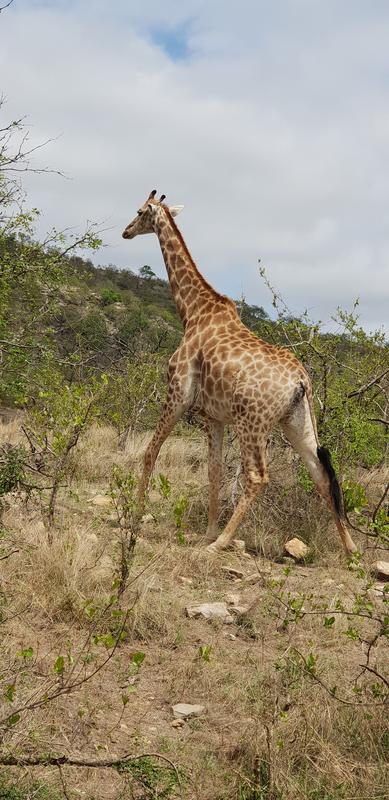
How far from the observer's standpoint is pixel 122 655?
4617 millimetres

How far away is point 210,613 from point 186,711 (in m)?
1.32

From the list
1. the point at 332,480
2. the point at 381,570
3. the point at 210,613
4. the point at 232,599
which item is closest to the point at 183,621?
the point at 210,613

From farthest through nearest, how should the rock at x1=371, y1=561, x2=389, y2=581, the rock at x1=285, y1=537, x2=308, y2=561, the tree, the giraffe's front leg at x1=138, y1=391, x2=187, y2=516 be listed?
the tree
the giraffe's front leg at x1=138, y1=391, x2=187, y2=516
the rock at x1=285, y1=537, x2=308, y2=561
the rock at x1=371, y1=561, x2=389, y2=581

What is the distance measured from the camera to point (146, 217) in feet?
27.5

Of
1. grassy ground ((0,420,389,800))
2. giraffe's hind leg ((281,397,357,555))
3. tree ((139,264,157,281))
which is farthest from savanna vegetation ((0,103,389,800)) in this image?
tree ((139,264,157,281))

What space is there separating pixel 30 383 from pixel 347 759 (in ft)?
19.0

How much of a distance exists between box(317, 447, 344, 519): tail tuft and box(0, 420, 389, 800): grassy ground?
0.45 m

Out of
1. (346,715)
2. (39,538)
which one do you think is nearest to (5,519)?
(39,538)

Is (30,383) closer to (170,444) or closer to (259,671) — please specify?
(170,444)

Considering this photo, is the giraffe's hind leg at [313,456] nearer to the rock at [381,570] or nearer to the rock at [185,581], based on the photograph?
the rock at [381,570]

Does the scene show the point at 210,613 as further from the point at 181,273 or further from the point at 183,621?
the point at 181,273

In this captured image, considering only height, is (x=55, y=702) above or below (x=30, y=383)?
below

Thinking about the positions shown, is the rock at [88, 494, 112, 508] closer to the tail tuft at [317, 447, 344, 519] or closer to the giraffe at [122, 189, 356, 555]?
the giraffe at [122, 189, 356, 555]

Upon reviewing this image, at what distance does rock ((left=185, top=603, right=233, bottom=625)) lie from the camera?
17.3 ft
